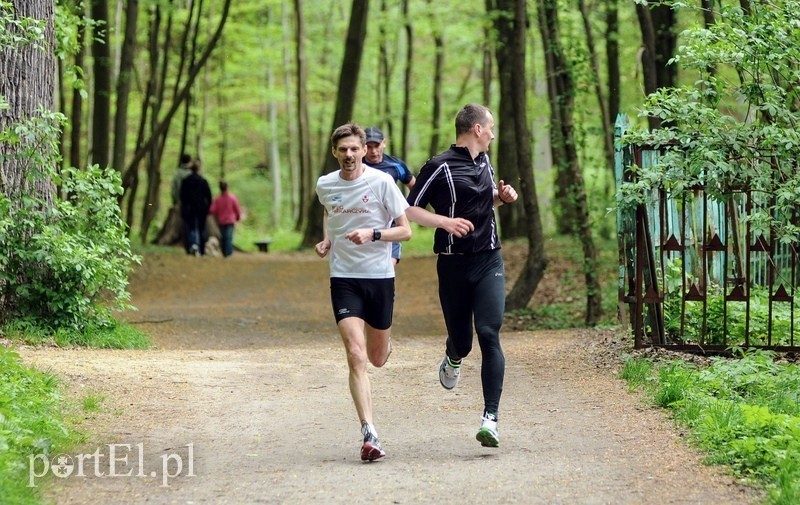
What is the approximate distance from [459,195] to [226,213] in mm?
19320

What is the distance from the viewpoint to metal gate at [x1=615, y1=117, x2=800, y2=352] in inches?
372

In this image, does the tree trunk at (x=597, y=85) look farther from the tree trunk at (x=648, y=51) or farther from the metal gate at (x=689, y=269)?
the metal gate at (x=689, y=269)

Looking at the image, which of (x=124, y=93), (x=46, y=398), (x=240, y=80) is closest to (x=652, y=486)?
(x=46, y=398)

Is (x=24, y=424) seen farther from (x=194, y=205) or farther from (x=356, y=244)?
(x=194, y=205)

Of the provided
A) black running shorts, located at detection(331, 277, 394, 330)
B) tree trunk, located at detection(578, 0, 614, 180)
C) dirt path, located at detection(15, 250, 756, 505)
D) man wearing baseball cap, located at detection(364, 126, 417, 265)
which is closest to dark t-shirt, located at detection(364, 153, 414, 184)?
man wearing baseball cap, located at detection(364, 126, 417, 265)

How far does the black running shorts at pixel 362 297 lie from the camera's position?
6.54m

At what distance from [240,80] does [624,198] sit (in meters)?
35.5

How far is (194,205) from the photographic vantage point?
80.1ft

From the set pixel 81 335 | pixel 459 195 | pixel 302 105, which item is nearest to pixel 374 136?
pixel 459 195

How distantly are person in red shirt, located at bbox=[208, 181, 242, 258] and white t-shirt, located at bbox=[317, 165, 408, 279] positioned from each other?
18.8m

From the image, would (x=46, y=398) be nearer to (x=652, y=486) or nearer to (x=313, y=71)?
(x=652, y=486)

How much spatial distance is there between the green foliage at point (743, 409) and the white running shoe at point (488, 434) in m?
1.27

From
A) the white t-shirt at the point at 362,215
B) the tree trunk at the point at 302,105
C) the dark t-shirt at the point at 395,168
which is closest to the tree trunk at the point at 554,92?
the dark t-shirt at the point at 395,168

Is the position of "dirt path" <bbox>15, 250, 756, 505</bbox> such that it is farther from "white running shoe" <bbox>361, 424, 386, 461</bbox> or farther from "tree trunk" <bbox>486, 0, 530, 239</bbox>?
"tree trunk" <bbox>486, 0, 530, 239</bbox>
